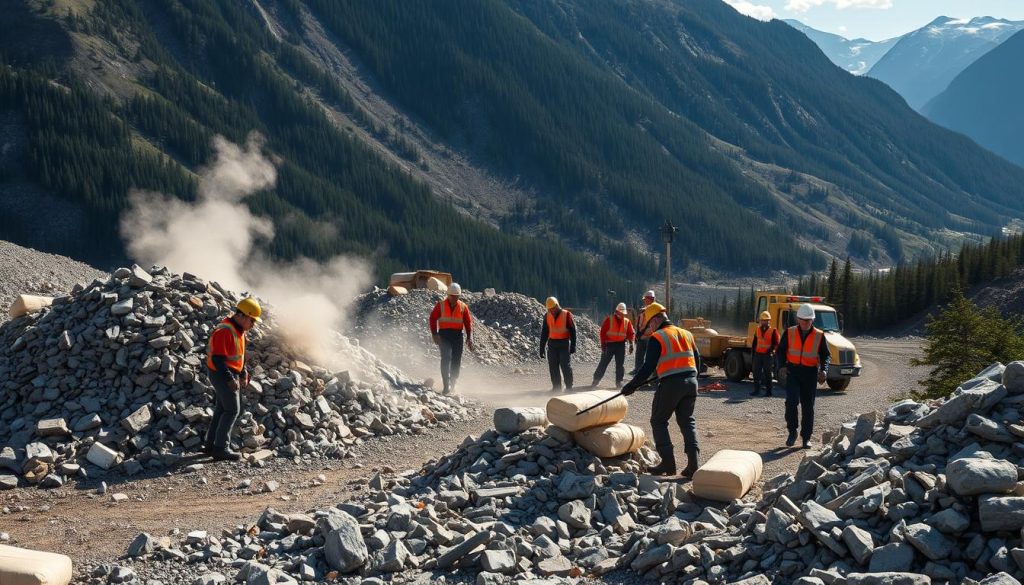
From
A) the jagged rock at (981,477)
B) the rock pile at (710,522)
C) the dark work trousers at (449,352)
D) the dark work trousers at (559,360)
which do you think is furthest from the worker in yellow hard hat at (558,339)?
the jagged rock at (981,477)

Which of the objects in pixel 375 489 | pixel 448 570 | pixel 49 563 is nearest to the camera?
pixel 49 563

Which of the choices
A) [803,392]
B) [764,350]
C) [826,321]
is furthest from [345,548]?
[826,321]

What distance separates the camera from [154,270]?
14.5 metres

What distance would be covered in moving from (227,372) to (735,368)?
49.3ft

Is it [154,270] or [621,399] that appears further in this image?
[154,270]

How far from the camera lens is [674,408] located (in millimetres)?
9906

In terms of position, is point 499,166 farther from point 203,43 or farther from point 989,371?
point 989,371

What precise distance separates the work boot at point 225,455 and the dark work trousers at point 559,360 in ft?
24.8

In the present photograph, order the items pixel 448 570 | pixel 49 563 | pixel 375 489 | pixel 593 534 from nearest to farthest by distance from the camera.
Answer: pixel 49 563 → pixel 448 570 → pixel 593 534 → pixel 375 489

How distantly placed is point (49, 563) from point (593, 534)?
493cm

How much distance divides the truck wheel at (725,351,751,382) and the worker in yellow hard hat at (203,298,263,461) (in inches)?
574

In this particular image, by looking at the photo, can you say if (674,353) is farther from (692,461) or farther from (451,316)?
(451,316)

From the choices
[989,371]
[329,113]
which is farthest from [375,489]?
[329,113]

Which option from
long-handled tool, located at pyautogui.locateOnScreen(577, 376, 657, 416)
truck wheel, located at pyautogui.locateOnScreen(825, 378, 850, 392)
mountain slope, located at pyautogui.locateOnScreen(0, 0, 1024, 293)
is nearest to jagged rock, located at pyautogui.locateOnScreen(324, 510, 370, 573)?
long-handled tool, located at pyautogui.locateOnScreen(577, 376, 657, 416)
